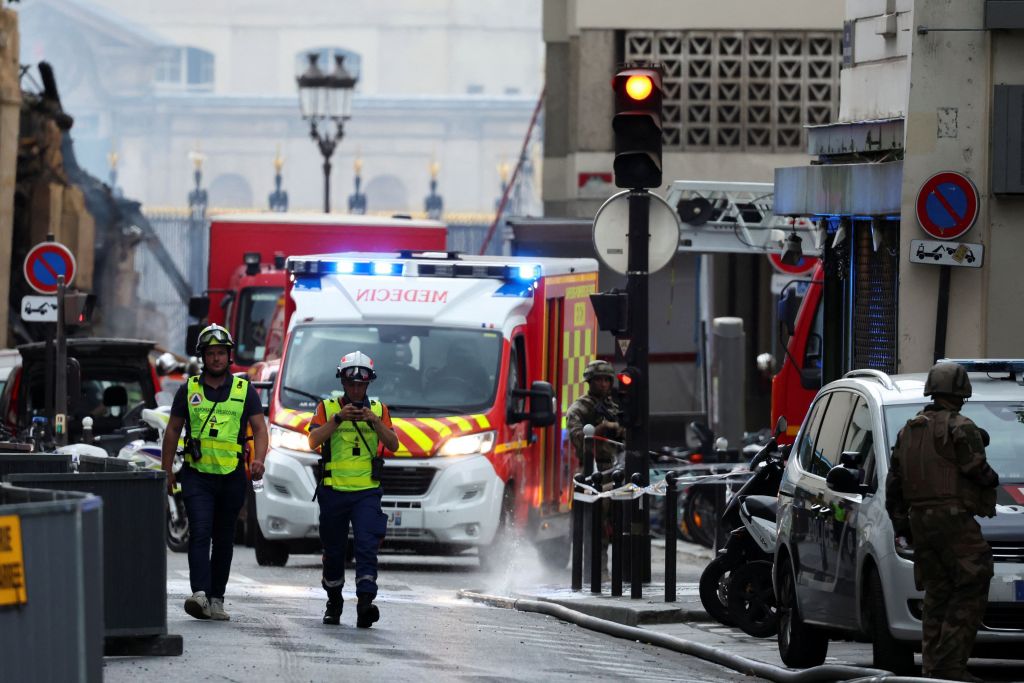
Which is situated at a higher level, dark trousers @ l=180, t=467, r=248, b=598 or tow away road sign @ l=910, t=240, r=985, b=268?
tow away road sign @ l=910, t=240, r=985, b=268

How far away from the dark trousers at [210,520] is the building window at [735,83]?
23.6 meters

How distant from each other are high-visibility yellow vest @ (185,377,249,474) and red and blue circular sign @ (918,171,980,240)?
230 inches

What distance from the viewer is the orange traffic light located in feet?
54.4

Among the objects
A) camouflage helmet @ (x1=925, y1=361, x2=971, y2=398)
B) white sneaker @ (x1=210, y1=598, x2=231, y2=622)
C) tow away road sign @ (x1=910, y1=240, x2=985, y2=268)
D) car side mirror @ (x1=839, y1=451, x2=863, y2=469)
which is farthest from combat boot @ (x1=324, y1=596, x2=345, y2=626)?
tow away road sign @ (x1=910, y1=240, x2=985, y2=268)

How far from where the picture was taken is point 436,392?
815 inches

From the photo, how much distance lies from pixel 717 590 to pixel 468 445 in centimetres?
510

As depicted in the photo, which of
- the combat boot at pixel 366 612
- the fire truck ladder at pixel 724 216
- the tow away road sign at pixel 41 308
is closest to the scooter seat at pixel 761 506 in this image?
the combat boot at pixel 366 612

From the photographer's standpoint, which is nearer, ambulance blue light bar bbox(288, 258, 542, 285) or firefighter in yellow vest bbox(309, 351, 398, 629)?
firefighter in yellow vest bbox(309, 351, 398, 629)

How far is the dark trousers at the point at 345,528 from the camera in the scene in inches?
589

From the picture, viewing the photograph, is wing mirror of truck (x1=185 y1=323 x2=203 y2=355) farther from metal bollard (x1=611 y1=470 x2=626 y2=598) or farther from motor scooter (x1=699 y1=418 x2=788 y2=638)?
motor scooter (x1=699 y1=418 x2=788 y2=638)

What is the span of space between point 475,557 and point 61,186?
60.2ft

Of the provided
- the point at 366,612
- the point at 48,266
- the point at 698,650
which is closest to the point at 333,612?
the point at 366,612

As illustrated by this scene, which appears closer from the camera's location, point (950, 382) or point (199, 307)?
point (950, 382)

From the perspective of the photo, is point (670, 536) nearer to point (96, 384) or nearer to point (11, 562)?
point (11, 562)
